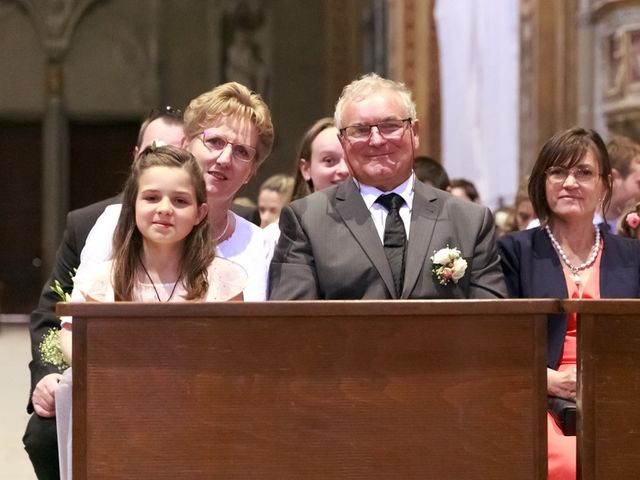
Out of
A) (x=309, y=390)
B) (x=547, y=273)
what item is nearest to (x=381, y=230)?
(x=547, y=273)

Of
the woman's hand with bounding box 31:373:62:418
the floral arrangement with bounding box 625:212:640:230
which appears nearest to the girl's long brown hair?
the woman's hand with bounding box 31:373:62:418

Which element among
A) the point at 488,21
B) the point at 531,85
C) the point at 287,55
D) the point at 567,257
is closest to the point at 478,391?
the point at 567,257

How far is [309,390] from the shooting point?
3.28 meters

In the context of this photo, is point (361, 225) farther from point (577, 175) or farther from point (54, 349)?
point (54, 349)

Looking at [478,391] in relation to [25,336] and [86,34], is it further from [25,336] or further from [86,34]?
[86,34]

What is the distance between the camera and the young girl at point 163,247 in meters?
3.97

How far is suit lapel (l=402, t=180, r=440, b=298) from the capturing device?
4.15 m

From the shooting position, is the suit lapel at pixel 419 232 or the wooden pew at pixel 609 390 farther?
the suit lapel at pixel 419 232

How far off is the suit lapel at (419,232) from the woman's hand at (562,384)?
0.53 m

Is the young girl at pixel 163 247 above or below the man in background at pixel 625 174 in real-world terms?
below

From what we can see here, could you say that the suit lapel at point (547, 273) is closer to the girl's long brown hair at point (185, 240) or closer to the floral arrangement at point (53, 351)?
the girl's long brown hair at point (185, 240)

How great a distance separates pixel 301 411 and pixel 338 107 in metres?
1.49

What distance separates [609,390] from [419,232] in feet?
3.57

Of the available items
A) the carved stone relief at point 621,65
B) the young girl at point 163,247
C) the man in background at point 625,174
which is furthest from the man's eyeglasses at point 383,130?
the carved stone relief at point 621,65
